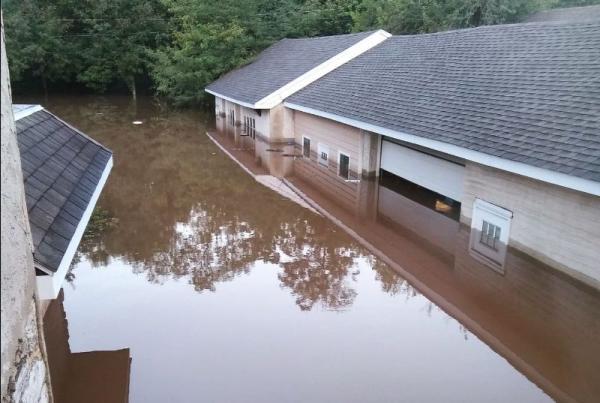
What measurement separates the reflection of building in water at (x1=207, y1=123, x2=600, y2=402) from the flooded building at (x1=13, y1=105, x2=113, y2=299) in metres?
3.87

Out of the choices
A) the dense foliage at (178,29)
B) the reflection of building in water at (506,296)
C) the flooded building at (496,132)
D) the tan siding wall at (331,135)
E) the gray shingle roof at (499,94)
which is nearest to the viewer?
the reflection of building in water at (506,296)

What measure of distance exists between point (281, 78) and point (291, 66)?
4.21 feet

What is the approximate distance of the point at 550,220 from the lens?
8.35 metres

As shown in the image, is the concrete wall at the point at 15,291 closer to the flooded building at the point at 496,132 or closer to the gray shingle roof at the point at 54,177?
the gray shingle roof at the point at 54,177

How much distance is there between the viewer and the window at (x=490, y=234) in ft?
31.9

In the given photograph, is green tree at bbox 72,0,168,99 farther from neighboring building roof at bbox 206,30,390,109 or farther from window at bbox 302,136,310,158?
window at bbox 302,136,310,158

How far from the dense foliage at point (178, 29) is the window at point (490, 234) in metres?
18.9

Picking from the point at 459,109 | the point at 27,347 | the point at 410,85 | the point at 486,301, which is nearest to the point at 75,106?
the point at 410,85

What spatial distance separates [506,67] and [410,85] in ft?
10.1

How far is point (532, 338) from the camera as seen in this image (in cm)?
676

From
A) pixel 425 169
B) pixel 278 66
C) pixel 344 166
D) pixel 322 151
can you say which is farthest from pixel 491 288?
pixel 278 66

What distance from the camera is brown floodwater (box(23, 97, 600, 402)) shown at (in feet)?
19.5

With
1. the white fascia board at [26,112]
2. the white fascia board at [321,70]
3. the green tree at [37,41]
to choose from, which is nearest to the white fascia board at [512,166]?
the white fascia board at [321,70]

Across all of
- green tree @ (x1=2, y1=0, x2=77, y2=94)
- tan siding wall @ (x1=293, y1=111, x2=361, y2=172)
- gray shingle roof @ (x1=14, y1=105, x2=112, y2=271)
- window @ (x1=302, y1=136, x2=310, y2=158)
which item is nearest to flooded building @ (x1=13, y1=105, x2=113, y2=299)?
gray shingle roof @ (x1=14, y1=105, x2=112, y2=271)
